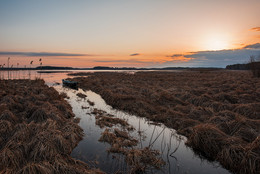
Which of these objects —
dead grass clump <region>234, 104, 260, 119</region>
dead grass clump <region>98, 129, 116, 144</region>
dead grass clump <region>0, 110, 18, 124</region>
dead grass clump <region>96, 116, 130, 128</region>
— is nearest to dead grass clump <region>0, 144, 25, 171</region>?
dead grass clump <region>98, 129, 116, 144</region>

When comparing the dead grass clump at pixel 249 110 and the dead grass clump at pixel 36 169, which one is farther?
the dead grass clump at pixel 249 110

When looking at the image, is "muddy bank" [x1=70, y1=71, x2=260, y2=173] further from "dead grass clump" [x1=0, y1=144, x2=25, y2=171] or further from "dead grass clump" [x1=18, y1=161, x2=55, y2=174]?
"dead grass clump" [x1=0, y1=144, x2=25, y2=171]

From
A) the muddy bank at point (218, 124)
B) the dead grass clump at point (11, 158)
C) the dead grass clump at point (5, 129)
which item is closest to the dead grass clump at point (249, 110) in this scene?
the muddy bank at point (218, 124)

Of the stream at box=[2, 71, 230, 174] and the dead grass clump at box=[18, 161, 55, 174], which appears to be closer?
the dead grass clump at box=[18, 161, 55, 174]

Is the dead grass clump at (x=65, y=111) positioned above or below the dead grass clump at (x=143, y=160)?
above

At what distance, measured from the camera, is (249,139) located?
8.16 metres

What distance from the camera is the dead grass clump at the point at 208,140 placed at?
7.74 metres

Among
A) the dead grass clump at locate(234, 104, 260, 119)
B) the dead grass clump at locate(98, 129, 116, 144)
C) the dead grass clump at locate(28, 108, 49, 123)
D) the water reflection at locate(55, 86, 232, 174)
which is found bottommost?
the water reflection at locate(55, 86, 232, 174)

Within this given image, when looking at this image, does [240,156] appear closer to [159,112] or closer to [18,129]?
[159,112]

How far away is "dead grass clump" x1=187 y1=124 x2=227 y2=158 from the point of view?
25.4 feet

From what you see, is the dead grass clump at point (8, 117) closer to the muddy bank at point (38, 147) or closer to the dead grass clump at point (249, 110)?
the muddy bank at point (38, 147)

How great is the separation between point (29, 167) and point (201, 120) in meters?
10.9

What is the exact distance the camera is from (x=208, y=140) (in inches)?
317

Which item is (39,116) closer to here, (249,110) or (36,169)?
(36,169)
